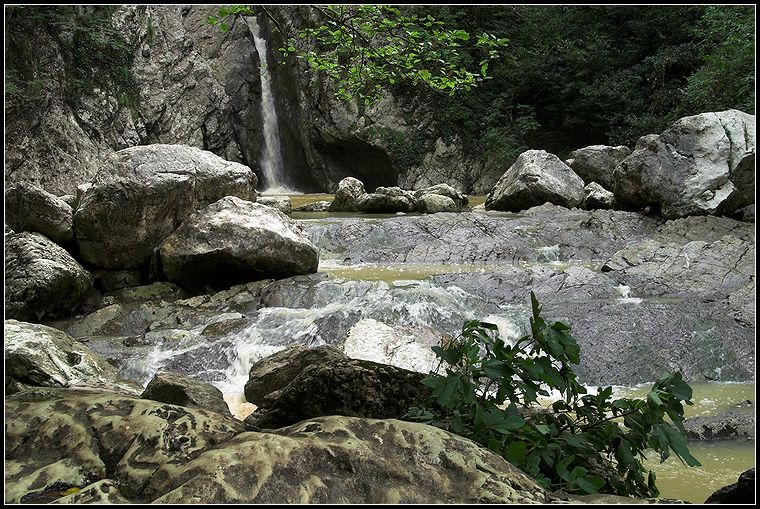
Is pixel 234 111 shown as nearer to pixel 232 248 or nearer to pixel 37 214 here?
pixel 37 214

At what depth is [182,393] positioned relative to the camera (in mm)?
3352

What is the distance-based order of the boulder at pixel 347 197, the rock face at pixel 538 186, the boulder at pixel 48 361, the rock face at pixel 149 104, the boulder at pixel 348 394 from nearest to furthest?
the boulder at pixel 348 394, the boulder at pixel 48 361, the rock face at pixel 538 186, the boulder at pixel 347 197, the rock face at pixel 149 104

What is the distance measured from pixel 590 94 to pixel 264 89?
554 inches

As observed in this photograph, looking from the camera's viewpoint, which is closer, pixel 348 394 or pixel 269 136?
pixel 348 394

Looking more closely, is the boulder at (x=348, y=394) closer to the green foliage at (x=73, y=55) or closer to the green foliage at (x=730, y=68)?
the green foliage at (x=730, y=68)

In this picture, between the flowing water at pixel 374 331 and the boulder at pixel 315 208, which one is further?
the boulder at pixel 315 208

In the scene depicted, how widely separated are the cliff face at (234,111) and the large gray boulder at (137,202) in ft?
38.3

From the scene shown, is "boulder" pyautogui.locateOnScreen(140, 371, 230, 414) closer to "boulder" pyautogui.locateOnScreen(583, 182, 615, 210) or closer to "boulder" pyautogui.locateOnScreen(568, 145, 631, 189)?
"boulder" pyautogui.locateOnScreen(583, 182, 615, 210)

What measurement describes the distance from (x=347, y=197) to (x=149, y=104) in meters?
11.2

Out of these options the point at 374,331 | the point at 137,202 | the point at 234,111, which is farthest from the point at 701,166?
the point at 234,111

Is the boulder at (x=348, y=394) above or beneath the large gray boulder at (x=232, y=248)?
above

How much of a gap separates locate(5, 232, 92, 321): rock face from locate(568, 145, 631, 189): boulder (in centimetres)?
1322

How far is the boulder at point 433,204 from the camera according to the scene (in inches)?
541

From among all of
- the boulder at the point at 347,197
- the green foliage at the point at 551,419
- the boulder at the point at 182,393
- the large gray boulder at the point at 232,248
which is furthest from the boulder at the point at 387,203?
the green foliage at the point at 551,419
